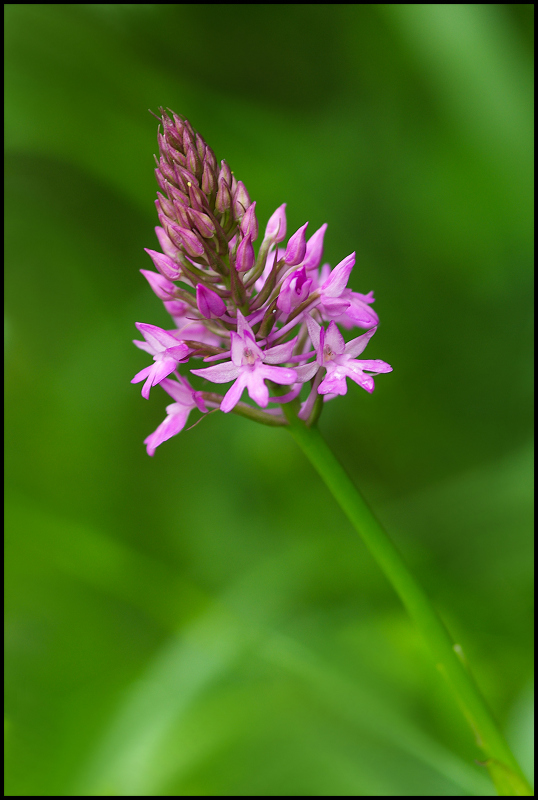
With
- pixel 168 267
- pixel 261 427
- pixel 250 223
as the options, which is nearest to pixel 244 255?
pixel 250 223

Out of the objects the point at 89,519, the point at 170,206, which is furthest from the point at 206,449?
the point at 170,206

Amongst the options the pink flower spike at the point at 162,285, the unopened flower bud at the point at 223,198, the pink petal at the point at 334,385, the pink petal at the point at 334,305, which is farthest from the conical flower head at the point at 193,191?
the pink petal at the point at 334,385

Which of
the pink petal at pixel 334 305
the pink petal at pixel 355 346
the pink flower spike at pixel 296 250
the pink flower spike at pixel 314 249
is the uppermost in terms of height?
the pink flower spike at pixel 314 249

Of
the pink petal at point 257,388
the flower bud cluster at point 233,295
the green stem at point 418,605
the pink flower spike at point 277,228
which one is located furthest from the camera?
the pink flower spike at point 277,228

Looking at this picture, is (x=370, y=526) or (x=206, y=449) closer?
(x=370, y=526)

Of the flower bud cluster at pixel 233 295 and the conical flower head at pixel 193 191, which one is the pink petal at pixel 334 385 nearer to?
the flower bud cluster at pixel 233 295

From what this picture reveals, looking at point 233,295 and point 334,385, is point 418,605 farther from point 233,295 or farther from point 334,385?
point 233,295

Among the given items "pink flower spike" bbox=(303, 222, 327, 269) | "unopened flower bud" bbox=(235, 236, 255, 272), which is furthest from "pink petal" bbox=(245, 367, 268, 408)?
"pink flower spike" bbox=(303, 222, 327, 269)

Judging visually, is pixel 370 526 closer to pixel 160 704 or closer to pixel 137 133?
pixel 160 704
